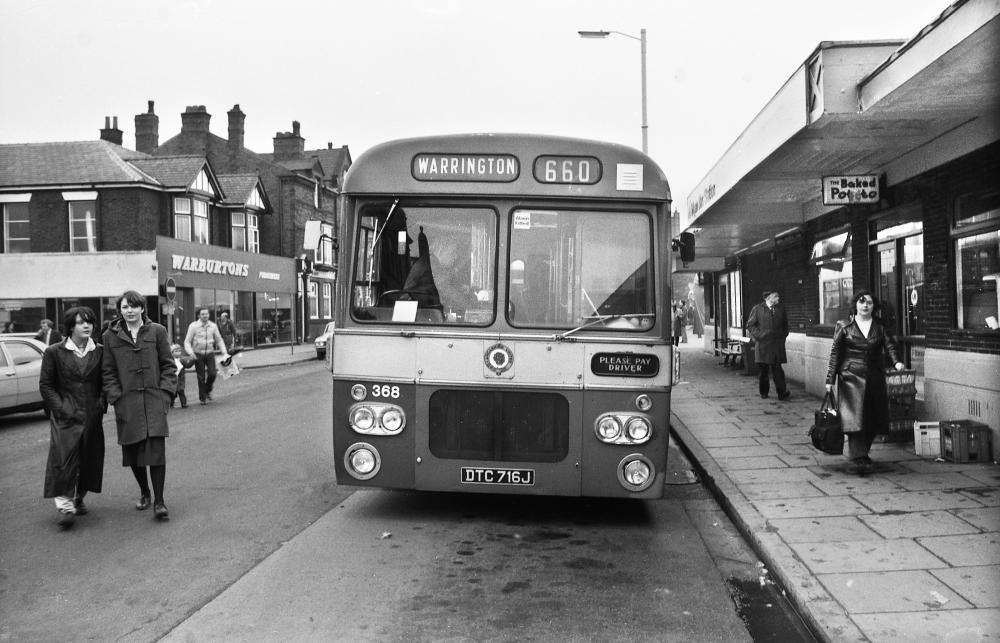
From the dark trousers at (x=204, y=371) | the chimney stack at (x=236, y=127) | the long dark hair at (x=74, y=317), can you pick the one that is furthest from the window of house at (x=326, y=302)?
the long dark hair at (x=74, y=317)

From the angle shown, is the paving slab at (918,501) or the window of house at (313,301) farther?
the window of house at (313,301)

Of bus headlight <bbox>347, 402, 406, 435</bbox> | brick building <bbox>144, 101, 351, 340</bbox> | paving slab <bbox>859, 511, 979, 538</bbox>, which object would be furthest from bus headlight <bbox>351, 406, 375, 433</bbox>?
brick building <bbox>144, 101, 351, 340</bbox>

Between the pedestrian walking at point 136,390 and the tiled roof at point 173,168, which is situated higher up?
the tiled roof at point 173,168

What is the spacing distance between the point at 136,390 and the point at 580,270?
142 inches

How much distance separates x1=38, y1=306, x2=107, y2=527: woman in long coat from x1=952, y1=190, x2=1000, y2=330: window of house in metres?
8.25

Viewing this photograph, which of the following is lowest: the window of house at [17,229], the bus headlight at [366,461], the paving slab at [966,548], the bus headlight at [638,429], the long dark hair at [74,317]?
the paving slab at [966,548]

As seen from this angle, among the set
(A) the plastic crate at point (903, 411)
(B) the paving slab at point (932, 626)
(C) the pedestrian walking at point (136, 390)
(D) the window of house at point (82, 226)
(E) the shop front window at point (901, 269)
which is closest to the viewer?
(B) the paving slab at point (932, 626)

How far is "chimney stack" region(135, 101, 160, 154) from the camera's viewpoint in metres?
42.6

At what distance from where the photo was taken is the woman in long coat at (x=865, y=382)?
7.95 metres

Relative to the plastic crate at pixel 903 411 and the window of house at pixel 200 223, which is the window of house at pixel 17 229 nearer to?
the window of house at pixel 200 223

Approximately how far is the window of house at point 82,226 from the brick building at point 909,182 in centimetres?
2568

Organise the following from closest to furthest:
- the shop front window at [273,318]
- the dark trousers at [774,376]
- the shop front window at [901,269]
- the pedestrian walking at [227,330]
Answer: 1. the shop front window at [901,269]
2. the dark trousers at [774,376]
3. the pedestrian walking at [227,330]
4. the shop front window at [273,318]

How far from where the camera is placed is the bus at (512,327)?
6199 mm

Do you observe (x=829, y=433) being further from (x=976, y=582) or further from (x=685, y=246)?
(x=976, y=582)
